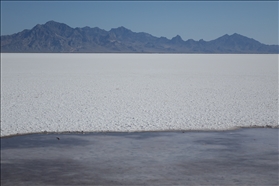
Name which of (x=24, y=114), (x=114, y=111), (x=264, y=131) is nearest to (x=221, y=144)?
(x=264, y=131)

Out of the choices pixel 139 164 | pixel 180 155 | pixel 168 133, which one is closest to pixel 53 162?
pixel 139 164

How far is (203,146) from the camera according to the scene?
6535 millimetres

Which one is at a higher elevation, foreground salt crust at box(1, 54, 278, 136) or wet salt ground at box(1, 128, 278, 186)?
foreground salt crust at box(1, 54, 278, 136)

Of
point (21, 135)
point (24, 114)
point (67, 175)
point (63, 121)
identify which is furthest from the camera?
point (24, 114)

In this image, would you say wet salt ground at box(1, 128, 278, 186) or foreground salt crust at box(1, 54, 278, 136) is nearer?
wet salt ground at box(1, 128, 278, 186)

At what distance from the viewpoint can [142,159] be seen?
5.69 meters

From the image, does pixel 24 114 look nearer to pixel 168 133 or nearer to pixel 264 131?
pixel 168 133

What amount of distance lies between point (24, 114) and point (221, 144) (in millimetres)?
5023

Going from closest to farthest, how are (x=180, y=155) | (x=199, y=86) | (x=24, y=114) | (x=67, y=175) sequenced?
(x=67, y=175), (x=180, y=155), (x=24, y=114), (x=199, y=86)

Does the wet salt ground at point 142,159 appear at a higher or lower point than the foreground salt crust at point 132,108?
lower

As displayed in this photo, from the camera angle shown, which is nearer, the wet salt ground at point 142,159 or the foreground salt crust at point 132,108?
the wet salt ground at point 142,159

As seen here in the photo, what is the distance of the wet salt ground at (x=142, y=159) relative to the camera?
15.6 feet

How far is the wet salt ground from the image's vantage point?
476 cm

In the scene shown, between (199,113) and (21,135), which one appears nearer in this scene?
(21,135)
